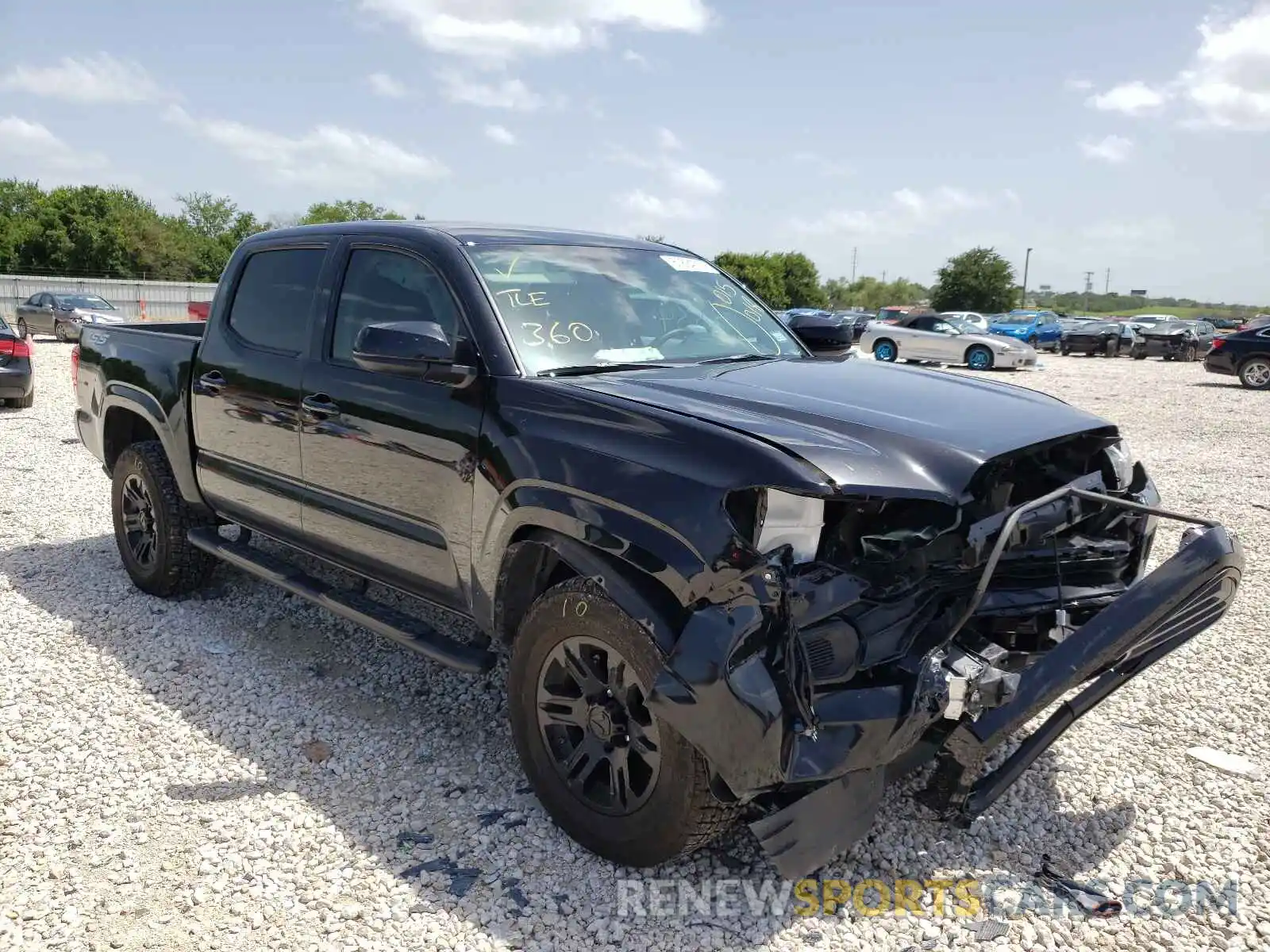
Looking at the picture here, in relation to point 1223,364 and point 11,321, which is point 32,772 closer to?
point 1223,364

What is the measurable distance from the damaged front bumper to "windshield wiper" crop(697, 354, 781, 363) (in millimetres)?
1384

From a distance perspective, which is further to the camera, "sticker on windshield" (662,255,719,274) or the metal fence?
the metal fence

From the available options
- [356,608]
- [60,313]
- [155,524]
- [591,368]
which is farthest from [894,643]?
[60,313]

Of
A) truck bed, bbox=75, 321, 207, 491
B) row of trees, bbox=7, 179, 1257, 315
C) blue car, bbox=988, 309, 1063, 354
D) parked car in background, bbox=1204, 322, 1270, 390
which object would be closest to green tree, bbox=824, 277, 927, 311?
row of trees, bbox=7, 179, 1257, 315

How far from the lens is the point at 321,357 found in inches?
160

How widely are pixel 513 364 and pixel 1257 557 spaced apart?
18.5 feet

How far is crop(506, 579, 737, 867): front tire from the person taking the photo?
2689mm

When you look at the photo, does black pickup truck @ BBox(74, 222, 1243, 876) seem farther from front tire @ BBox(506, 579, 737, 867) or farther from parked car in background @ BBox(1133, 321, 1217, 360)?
parked car in background @ BBox(1133, 321, 1217, 360)

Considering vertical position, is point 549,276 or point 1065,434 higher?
point 549,276

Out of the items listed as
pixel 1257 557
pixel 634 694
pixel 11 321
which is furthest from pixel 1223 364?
pixel 11 321

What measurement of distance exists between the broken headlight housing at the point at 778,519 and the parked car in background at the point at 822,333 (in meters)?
2.26

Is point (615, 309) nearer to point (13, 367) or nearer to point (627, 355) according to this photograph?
point (627, 355)

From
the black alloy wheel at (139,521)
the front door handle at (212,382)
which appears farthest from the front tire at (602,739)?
the black alloy wheel at (139,521)

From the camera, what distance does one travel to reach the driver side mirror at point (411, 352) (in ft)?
10.3
